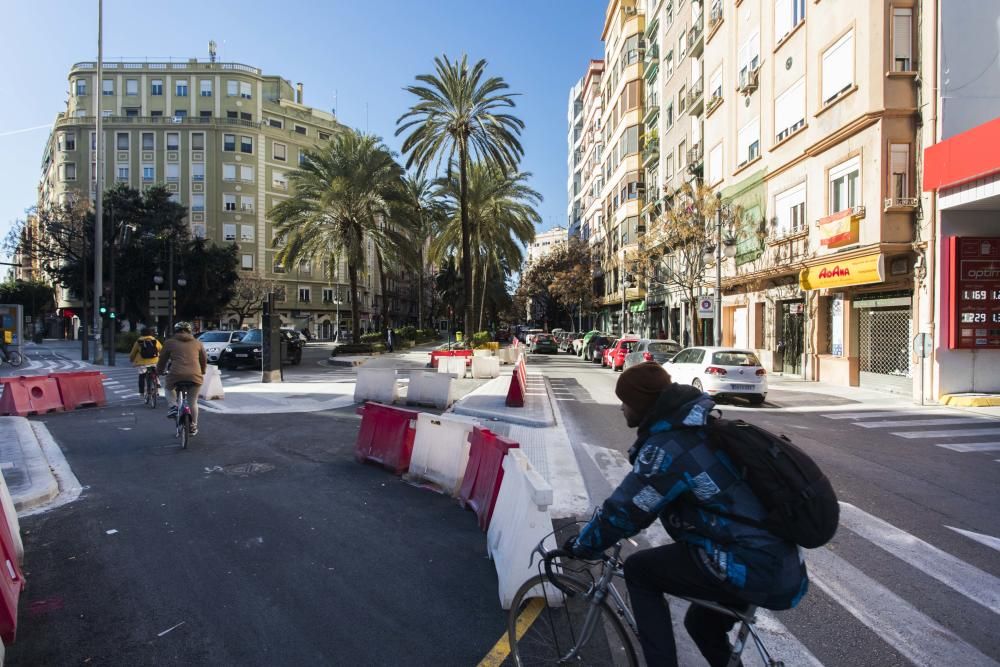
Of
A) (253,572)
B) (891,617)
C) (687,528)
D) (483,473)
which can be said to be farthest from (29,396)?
(891,617)

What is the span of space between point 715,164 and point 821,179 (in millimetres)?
9676

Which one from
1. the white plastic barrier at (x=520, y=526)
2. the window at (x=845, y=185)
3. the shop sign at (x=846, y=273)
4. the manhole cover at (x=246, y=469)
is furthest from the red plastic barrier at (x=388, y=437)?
the window at (x=845, y=185)

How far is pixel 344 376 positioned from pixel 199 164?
51707 mm

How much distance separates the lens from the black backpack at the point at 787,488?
2158mm

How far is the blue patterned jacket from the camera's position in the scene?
7.56 ft

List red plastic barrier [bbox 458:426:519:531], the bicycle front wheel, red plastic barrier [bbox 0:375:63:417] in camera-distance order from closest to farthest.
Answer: the bicycle front wheel < red plastic barrier [bbox 458:426:519:531] < red plastic barrier [bbox 0:375:63:417]

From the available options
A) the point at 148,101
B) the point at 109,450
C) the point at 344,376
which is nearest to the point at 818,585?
the point at 109,450

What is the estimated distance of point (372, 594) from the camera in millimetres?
4117

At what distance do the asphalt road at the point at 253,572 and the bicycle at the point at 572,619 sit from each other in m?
0.45

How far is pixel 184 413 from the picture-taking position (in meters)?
8.81

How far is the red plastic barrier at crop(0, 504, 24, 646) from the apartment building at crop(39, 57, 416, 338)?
59364mm

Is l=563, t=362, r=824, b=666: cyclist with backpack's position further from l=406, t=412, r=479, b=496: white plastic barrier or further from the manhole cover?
the manhole cover

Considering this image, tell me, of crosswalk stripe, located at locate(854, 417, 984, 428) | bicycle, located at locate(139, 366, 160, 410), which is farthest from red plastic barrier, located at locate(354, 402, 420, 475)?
crosswalk stripe, located at locate(854, 417, 984, 428)

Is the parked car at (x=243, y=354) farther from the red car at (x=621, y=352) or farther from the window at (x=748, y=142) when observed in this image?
the window at (x=748, y=142)
